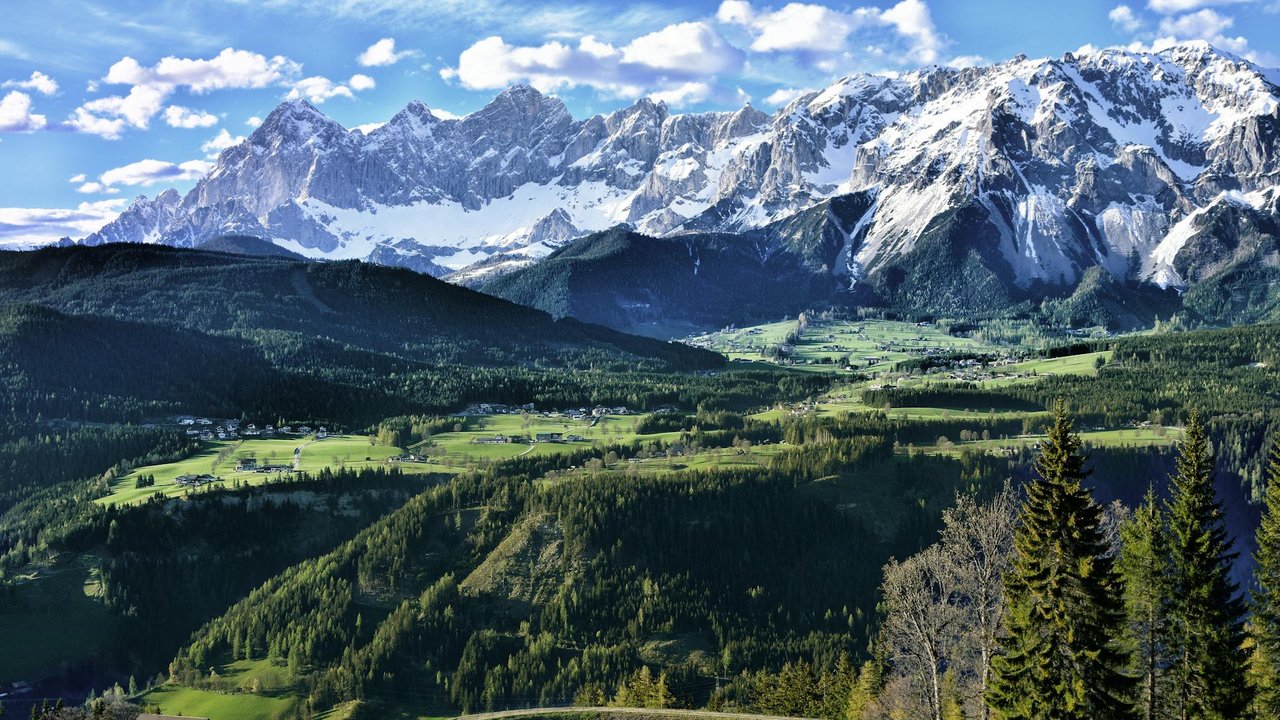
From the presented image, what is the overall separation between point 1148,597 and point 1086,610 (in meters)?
14.9

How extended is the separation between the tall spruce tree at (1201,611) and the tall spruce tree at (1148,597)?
0.74m

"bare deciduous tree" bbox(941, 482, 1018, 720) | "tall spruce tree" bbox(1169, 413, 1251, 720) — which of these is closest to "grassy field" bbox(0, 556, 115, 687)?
"bare deciduous tree" bbox(941, 482, 1018, 720)

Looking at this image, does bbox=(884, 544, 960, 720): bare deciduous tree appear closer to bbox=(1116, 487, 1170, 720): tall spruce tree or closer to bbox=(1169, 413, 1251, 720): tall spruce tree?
bbox=(1116, 487, 1170, 720): tall spruce tree

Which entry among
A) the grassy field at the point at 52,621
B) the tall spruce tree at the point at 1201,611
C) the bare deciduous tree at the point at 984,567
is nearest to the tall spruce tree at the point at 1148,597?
the tall spruce tree at the point at 1201,611

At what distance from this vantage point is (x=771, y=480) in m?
199

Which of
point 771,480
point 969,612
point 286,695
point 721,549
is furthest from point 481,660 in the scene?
point 969,612

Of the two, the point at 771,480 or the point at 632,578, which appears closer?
the point at 632,578

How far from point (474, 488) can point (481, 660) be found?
50.0m

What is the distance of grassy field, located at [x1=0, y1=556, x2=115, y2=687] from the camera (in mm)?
158000

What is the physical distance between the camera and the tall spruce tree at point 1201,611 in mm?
73812

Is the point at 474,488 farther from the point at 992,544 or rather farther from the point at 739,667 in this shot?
the point at 992,544

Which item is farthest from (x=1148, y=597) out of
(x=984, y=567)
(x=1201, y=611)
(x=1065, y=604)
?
(x=1065, y=604)

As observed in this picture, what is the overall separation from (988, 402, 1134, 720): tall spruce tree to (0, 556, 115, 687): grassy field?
14212 cm

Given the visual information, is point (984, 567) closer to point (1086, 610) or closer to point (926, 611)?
point (1086, 610)
